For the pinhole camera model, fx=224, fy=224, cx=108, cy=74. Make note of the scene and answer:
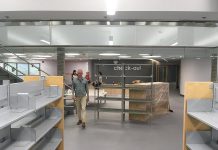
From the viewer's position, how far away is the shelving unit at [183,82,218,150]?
316cm

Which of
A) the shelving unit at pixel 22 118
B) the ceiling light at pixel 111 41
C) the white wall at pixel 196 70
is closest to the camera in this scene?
the shelving unit at pixel 22 118

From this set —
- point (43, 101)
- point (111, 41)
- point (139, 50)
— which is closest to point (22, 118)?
point (43, 101)

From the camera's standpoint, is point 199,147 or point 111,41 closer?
point 199,147

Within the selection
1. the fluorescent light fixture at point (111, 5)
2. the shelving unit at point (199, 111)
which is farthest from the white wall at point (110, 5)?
the shelving unit at point (199, 111)

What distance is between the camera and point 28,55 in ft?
24.6

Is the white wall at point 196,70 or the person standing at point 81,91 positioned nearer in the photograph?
the person standing at point 81,91

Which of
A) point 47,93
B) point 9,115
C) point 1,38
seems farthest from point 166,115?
point 9,115

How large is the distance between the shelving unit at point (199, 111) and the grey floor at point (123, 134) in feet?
4.61

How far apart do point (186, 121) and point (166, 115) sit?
451 cm

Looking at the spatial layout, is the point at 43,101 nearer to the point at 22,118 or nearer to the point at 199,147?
the point at 22,118

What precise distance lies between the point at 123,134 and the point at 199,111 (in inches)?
104

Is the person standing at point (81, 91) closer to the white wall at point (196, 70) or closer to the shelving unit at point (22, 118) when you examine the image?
the shelving unit at point (22, 118)

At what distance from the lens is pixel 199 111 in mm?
3186

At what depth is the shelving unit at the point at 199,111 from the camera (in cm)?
316
